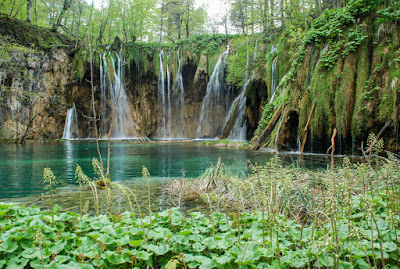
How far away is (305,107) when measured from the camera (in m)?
12.2

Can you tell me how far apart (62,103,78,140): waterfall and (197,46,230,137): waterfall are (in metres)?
13.8

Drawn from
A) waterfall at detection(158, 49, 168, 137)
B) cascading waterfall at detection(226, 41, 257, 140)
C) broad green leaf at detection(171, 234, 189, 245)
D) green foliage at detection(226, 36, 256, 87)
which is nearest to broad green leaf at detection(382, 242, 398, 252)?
broad green leaf at detection(171, 234, 189, 245)

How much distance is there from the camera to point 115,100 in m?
31.0

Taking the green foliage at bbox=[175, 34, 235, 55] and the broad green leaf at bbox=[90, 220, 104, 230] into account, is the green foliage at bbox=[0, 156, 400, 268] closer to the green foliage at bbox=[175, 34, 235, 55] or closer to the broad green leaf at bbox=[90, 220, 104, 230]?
the broad green leaf at bbox=[90, 220, 104, 230]

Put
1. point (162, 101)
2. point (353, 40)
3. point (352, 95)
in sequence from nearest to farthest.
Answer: point (352, 95), point (353, 40), point (162, 101)

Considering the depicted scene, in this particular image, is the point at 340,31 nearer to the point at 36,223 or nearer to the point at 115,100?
the point at 36,223

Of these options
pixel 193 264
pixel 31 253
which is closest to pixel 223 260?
pixel 193 264

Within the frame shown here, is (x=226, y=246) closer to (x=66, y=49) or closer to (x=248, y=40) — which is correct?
(x=248, y=40)

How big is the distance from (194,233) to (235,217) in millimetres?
695

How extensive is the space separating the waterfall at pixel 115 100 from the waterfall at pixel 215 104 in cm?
867

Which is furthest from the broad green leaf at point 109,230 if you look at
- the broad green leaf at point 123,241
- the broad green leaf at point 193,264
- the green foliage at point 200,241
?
the broad green leaf at point 193,264

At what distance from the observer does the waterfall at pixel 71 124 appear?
29203 millimetres

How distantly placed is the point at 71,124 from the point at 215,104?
15479 mm

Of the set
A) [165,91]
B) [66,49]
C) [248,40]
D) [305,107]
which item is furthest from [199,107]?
[305,107]
